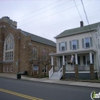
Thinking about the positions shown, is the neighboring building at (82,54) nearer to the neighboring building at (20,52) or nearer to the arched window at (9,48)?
the neighboring building at (20,52)

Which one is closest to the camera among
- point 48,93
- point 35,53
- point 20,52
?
point 48,93

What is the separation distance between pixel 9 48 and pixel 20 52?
5.18m

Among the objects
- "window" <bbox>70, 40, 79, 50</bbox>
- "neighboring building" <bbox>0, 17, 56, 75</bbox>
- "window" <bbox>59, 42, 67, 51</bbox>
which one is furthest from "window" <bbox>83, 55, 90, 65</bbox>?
"neighboring building" <bbox>0, 17, 56, 75</bbox>

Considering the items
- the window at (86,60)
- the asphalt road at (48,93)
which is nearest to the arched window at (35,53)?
the window at (86,60)

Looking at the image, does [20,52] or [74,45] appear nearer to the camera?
[74,45]

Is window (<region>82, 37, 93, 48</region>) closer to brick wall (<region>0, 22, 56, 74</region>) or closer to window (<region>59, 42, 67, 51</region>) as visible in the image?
window (<region>59, 42, 67, 51</region>)

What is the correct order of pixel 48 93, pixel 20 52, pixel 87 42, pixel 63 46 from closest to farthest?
pixel 48 93
pixel 87 42
pixel 63 46
pixel 20 52

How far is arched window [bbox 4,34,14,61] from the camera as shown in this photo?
34.7 metres

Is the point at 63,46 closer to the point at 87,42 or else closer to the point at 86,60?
the point at 87,42

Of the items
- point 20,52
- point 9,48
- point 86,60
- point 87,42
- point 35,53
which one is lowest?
point 86,60

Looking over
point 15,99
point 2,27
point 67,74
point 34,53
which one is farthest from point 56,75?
point 2,27

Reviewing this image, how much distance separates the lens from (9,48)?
35.5 metres

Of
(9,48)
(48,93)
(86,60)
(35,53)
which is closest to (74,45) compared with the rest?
(86,60)

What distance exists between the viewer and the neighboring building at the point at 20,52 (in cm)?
3075
